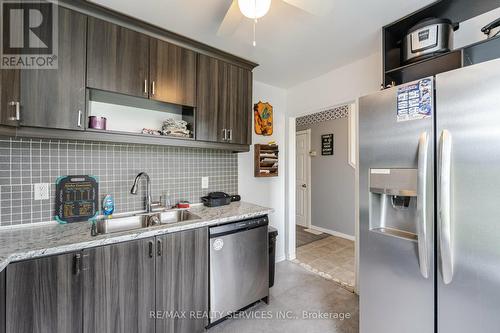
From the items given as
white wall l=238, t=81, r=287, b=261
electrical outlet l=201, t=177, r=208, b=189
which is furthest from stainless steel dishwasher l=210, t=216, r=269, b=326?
white wall l=238, t=81, r=287, b=261

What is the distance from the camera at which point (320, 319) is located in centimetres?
194

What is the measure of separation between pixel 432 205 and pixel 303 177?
12.0 feet

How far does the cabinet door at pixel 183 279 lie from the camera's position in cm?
156

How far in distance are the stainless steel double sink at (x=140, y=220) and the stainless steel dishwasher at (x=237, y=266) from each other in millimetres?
332

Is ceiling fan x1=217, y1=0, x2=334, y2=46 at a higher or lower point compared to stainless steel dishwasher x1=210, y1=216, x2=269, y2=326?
higher

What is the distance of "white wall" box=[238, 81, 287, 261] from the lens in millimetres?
2846

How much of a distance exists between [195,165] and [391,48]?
7.06 feet

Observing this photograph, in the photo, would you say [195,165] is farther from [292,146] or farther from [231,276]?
[292,146]

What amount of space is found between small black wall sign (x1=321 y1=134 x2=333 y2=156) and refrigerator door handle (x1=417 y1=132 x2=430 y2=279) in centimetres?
311

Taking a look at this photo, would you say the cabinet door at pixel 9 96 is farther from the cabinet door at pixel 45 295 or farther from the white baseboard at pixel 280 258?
the white baseboard at pixel 280 258

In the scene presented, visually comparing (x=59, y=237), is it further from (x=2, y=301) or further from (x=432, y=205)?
(x=432, y=205)

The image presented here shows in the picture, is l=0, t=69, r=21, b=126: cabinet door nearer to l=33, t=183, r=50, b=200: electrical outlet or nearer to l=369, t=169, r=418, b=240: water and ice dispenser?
l=33, t=183, r=50, b=200: electrical outlet

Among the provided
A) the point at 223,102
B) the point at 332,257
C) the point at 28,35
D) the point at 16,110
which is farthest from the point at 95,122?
the point at 332,257

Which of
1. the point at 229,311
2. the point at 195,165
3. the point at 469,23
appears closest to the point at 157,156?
the point at 195,165
